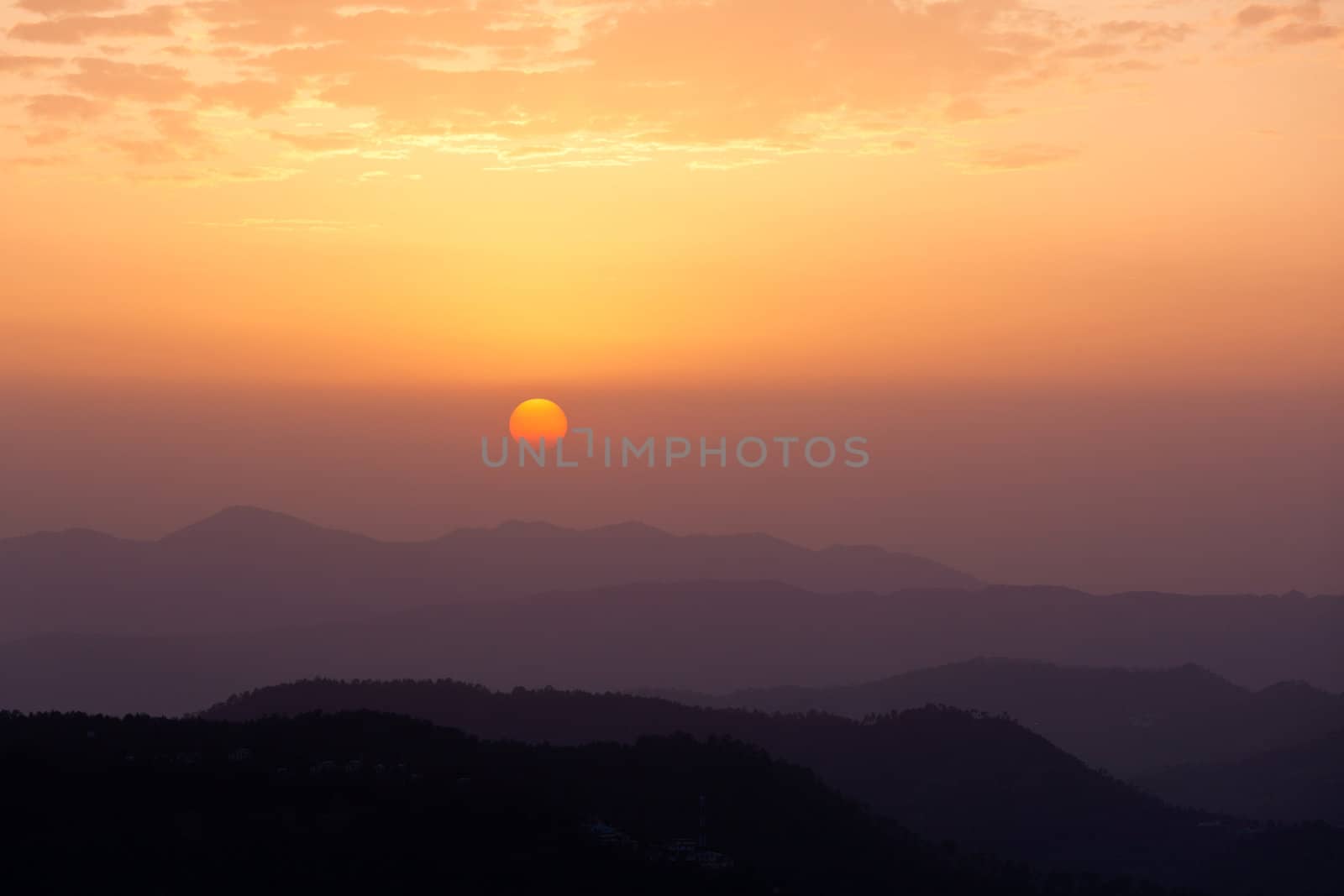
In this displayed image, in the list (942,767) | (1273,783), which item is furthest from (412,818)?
(1273,783)

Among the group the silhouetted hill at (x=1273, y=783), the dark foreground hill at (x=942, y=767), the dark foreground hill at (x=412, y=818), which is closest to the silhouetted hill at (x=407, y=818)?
the dark foreground hill at (x=412, y=818)

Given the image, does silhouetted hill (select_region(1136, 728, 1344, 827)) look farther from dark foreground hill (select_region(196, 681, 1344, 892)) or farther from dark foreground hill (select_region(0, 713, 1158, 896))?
dark foreground hill (select_region(0, 713, 1158, 896))

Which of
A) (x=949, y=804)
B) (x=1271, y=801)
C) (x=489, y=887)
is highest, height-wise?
(x=489, y=887)

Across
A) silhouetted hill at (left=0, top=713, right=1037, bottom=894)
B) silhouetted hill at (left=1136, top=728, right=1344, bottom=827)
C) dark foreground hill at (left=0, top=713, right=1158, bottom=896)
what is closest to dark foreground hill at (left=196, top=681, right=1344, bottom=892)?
dark foreground hill at (left=0, top=713, right=1158, bottom=896)

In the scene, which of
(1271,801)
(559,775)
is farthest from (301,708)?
(1271,801)

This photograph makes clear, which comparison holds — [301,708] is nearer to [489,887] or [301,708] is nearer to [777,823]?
[777,823]
